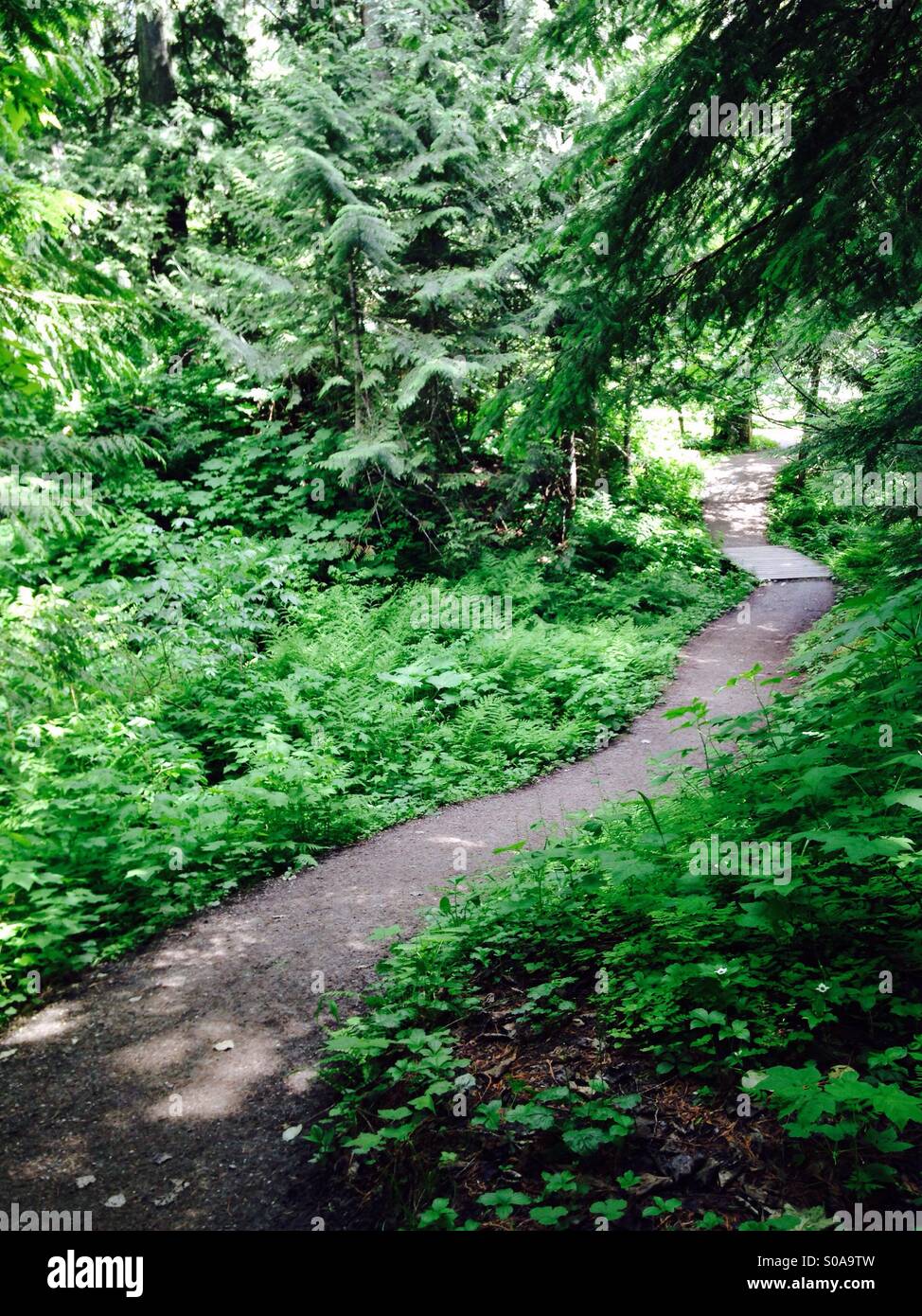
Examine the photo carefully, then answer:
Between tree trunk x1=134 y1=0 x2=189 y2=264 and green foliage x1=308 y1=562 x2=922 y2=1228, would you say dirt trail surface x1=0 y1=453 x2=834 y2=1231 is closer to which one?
green foliage x1=308 y1=562 x2=922 y2=1228

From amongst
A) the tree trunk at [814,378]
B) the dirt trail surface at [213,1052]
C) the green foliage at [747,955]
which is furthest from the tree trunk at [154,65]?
the green foliage at [747,955]

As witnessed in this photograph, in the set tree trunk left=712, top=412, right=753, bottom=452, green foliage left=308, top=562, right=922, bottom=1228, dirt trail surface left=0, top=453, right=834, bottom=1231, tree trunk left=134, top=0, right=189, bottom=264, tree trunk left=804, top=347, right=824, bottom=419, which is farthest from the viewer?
tree trunk left=712, top=412, right=753, bottom=452

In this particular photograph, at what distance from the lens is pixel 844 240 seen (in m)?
5.19

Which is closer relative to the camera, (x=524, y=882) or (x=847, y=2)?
(x=847, y=2)

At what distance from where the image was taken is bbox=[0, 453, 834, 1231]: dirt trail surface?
321cm

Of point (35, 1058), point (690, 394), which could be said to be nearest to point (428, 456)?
Answer: point (690, 394)

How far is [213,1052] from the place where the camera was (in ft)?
13.5

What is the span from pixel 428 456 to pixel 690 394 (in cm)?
575

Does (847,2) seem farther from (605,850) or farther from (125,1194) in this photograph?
(125,1194)

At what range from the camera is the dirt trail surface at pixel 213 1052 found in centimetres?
321

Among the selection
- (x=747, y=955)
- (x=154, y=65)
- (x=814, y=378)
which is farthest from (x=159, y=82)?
(x=747, y=955)

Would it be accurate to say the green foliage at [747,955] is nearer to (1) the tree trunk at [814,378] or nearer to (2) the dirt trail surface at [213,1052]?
(2) the dirt trail surface at [213,1052]

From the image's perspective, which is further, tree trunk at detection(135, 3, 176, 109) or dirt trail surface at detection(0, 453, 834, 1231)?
tree trunk at detection(135, 3, 176, 109)

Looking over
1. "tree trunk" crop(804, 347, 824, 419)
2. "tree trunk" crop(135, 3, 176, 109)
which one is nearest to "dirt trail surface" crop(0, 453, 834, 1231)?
"tree trunk" crop(804, 347, 824, 419)
